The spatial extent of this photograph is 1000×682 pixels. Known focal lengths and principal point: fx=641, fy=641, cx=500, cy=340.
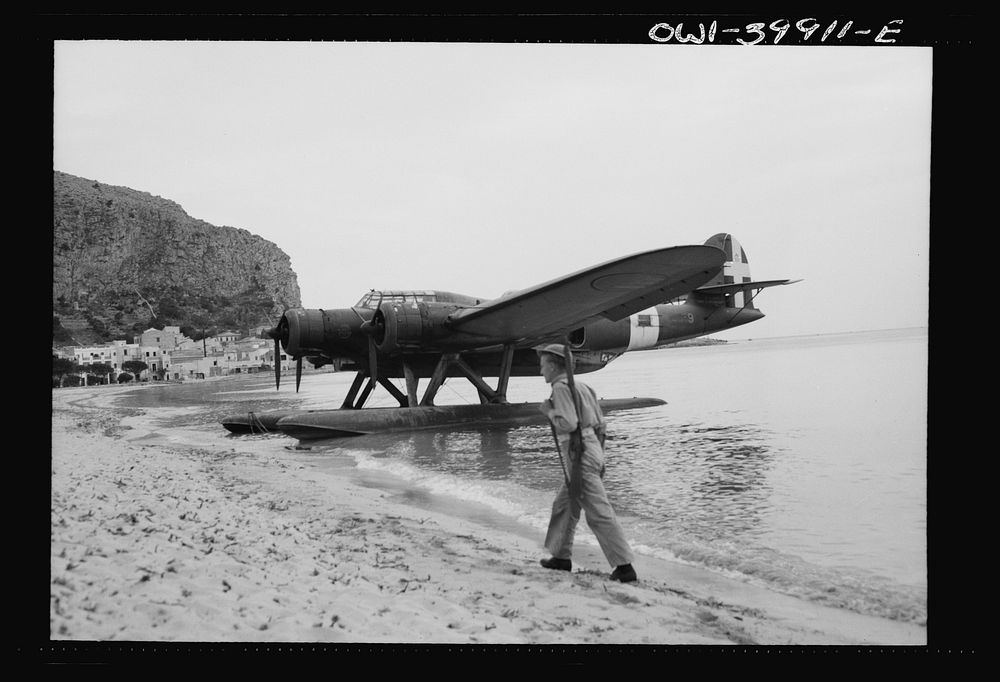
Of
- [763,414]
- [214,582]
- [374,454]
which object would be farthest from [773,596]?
[763,414]

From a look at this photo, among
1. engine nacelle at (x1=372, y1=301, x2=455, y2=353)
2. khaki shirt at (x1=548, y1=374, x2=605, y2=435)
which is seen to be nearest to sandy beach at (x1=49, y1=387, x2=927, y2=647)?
khaki shirt at (x1=548, y1=374, x2=605, y2=435)

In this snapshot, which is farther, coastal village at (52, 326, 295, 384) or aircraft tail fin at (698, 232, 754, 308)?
aircraft tail fin at (698, 232, 754, 308)

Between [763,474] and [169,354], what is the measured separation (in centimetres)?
641

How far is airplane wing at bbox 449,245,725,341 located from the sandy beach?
144 inches

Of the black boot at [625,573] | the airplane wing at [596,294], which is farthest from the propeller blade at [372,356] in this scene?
the black boot at [625,573]

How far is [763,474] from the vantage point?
21.1 feet

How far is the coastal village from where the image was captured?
5.69 m

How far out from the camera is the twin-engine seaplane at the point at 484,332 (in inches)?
327

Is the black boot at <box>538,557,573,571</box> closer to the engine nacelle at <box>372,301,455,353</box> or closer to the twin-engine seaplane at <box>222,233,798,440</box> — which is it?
the twin-engine seaplane at <box>222,233,798,440</box>

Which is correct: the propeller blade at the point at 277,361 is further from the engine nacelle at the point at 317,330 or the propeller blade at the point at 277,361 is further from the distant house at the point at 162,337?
the distant house at the point at 162,337

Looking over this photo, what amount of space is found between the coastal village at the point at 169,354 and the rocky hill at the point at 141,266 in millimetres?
Answer: 107

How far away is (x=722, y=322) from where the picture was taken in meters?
11.2

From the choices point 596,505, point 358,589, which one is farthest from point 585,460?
point 358,589

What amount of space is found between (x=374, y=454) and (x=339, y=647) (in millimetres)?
4530
